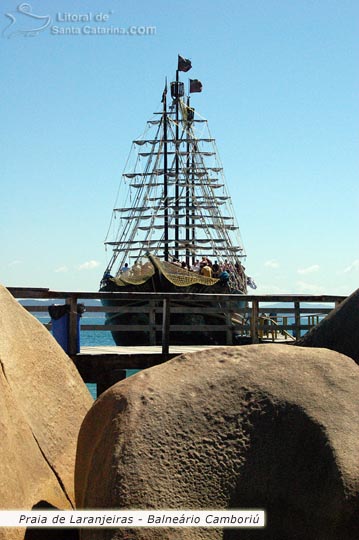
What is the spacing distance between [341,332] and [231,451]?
2.35m

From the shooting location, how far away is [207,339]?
37312 mm

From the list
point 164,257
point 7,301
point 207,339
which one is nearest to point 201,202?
point 164,257

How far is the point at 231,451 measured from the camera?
14.0ft

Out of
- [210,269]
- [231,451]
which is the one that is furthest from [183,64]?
[231,451]

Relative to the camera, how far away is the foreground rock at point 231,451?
407 cm

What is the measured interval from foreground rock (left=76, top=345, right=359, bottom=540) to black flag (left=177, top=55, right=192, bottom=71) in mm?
58258

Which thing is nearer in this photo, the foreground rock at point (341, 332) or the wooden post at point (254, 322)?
the foreground rock at point (341, 332)

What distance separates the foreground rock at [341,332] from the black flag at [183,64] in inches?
2212

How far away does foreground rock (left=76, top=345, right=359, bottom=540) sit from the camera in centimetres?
407

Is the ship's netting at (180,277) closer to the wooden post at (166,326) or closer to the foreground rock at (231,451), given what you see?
the wooden post at (166,326)

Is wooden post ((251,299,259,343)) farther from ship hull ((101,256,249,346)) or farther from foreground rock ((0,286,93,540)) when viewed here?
ship hull ((101,256,249,346))

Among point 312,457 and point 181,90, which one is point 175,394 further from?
point 181,90

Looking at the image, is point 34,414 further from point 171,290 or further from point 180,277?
point 180,277

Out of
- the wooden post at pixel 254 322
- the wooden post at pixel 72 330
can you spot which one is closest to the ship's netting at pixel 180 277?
the wooden post at pixel 254 322
